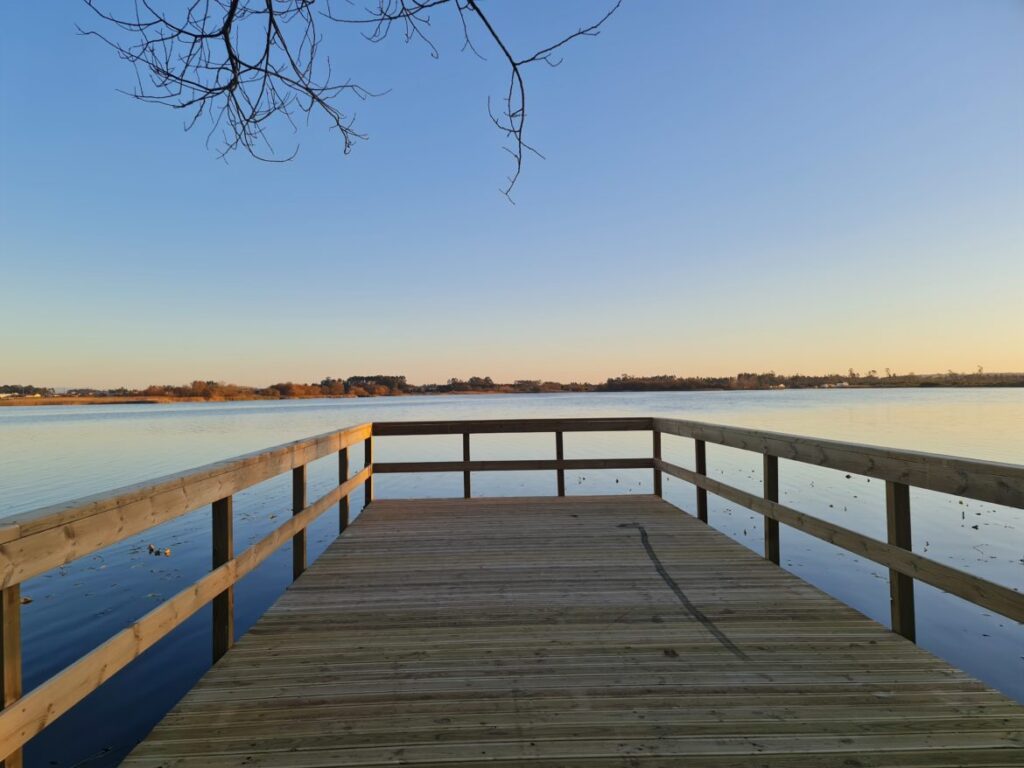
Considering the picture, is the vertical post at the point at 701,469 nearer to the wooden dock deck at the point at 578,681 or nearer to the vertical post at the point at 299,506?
the wooden dock deck at the point at 578,681

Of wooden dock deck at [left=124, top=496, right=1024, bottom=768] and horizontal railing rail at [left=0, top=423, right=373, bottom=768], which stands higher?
horizontal railing rail at [left=0, top=423, right=373, bottom=768]

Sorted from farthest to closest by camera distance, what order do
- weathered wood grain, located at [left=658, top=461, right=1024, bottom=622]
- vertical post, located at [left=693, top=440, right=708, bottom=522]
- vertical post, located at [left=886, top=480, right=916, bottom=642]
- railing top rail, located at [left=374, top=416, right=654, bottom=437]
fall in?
1. railing top rail, located at [left=374, top=416, right=654, bottom=437]
2. vertical post, located at [left=693, top=440, right=708, bottom=522]
3. vertical post, located at [left=886, top=480, right=916, bottom=642]
4. weathered wood grain, located at [left=658, top=461, right=1024, bottom=622]

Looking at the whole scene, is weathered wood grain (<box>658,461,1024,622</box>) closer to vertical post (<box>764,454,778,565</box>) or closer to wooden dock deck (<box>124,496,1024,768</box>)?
vertical post (<box>764,454,778,565</box>)

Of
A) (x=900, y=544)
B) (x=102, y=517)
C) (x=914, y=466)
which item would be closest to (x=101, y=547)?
(x=102, y=517)

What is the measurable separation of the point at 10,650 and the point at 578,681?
202cm

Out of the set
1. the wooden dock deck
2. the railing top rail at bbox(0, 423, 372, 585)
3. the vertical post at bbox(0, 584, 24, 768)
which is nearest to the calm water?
the wooden dock deck

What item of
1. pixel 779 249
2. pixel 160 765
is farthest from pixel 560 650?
pixel 779 249

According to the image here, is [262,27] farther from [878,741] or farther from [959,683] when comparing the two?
[959,683]

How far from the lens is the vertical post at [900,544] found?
266cm

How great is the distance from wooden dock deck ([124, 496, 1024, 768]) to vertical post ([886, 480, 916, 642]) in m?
0.09

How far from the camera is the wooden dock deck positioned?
182 centimetres

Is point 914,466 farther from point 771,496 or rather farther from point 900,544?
point 771,496

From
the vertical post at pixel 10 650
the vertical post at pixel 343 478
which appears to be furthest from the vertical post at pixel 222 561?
the vertical post at pixel 343 478

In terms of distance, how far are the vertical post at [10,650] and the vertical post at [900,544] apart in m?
3.52
